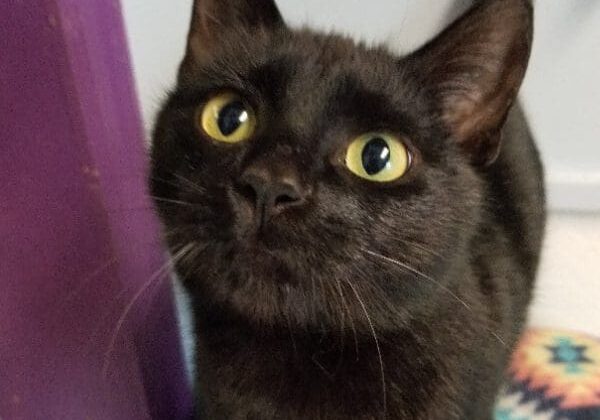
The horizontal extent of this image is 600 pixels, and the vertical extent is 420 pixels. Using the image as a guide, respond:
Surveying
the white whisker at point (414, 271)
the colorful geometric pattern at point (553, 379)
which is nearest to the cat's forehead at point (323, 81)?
the white whisker at point (414, 271)

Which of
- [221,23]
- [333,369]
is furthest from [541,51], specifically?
[333,369]

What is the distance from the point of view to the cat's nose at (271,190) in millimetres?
549

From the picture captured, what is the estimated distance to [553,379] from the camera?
1.04 metres

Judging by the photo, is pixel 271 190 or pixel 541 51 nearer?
pixel 271 190

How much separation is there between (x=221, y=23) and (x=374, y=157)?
0.26 m

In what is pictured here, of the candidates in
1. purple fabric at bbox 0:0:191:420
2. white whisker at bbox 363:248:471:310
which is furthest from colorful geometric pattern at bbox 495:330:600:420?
purple fabric at bbox 0:0:191:420

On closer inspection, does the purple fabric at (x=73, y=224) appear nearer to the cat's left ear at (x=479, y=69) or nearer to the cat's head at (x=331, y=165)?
the cat's head at (x=331, y=165)

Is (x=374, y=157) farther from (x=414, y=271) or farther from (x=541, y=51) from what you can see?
(x=541, y=51)

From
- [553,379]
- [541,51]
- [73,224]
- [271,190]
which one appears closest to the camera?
[271,190]

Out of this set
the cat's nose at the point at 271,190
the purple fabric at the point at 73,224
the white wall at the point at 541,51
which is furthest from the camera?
the white wall at the point at 541,51

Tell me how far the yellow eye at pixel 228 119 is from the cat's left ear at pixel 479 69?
165 mm

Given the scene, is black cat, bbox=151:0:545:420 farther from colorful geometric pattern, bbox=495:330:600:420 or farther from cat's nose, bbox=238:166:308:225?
colorful geometric pattern, bbox=495:330:600:420

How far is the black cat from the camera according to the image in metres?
0.58

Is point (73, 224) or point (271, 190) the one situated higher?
point (271, 190)
